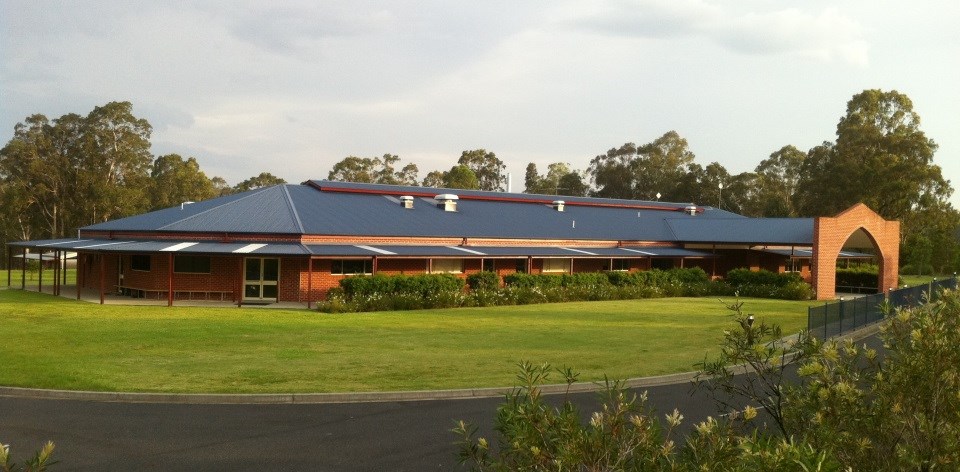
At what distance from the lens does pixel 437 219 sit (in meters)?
43.5

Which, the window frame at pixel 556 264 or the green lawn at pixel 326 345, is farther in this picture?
the window frame at pixel 556 264

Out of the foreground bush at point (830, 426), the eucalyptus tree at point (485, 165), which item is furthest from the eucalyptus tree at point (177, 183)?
the foreground bush at point (830, 426)

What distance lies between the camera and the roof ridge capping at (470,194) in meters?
44.8

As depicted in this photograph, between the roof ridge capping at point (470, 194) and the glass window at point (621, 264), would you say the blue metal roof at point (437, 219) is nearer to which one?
the roof ridge capping at point (470, 194)

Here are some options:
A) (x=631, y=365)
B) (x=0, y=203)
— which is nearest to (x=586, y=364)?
(x=631, y=365)

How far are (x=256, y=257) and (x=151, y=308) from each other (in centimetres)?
542

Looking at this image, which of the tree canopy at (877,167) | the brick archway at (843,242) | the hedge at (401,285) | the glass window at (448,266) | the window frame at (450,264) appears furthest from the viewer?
the tree canopy at (877,167)

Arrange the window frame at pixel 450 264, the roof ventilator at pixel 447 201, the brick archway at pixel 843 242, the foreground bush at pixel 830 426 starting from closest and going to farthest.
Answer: the foreground bush at pixel 830 426 → the window frame at pixel 450 264 → the brick archway at pixel 843 242 → the roof ventilator at pixel 447 201

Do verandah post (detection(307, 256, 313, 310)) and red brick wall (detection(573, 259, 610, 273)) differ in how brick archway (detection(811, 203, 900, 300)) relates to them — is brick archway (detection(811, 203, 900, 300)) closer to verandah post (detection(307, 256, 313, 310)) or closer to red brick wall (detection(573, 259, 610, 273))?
red brick wall (detection(573, 259, 610, 273))

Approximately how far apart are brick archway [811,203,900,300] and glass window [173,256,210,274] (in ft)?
93.0

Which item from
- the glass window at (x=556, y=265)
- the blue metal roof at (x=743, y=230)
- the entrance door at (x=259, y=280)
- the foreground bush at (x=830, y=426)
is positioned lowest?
the entrance door at (x=259, y=280)

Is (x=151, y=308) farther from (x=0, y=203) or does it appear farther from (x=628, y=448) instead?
(x=0, y=203)

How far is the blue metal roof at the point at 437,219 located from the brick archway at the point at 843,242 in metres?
1.59

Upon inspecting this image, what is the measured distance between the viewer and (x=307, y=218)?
38.0 metres
